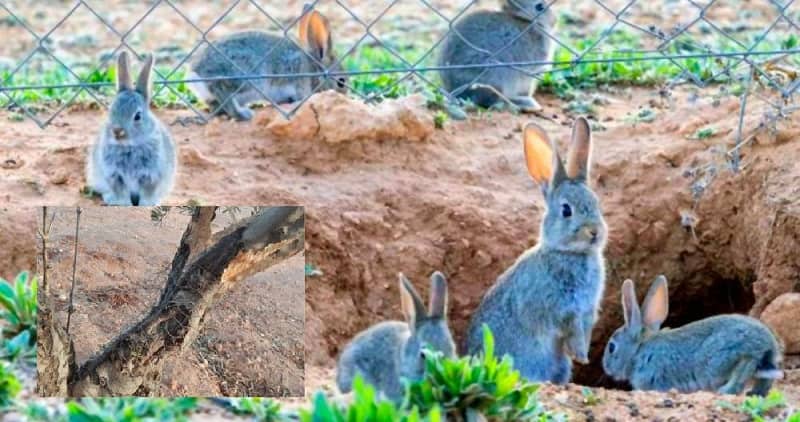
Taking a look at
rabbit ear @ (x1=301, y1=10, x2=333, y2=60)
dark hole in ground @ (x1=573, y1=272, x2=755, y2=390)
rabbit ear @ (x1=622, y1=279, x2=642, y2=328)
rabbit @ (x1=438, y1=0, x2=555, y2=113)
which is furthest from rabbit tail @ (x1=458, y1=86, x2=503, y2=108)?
rabbit ear @ (x1=622, y1=279, x2=642, y2=328)

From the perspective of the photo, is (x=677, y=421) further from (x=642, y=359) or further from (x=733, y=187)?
(x=733, y=187)

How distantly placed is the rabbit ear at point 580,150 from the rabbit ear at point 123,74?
188 centimetres

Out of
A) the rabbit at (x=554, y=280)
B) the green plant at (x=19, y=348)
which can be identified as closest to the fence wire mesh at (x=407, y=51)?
the rabbit at (x=554, y=280)

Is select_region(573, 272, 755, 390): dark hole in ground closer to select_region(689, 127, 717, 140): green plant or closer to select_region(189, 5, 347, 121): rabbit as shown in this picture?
select_region(689, 127, 717, 140): green plant

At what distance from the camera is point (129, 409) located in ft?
13.3

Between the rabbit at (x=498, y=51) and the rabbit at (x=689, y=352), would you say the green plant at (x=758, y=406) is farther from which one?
the rabbit at (x=498, y=51)

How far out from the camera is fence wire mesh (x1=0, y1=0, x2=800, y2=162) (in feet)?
20.7

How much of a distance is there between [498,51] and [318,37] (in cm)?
107

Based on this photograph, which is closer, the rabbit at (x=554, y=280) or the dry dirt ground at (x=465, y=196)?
A: the rabbit at (x=554, y=280)

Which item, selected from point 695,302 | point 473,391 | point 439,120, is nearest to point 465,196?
point 439,120

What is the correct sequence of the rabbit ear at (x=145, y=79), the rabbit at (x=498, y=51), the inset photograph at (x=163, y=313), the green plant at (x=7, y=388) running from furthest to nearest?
the rabbit at (x=498, y=51) < the rabbit ear at (x=145, y=79) < the inset photograph at (x=163, y=313) < the green plant at (x=7, y=388)

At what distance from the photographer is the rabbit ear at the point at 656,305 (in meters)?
5.95

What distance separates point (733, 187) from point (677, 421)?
85.0 inches

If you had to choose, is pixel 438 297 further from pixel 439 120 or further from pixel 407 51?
pixel 407 51
